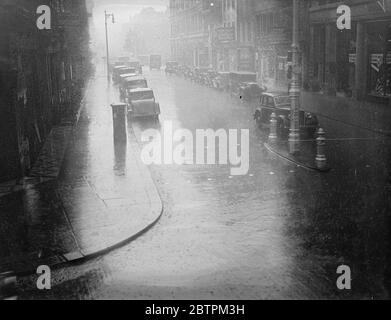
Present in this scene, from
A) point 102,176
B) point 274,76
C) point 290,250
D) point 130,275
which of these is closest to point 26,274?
point 130,275

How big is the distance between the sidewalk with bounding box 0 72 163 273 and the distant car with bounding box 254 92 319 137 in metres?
6.15

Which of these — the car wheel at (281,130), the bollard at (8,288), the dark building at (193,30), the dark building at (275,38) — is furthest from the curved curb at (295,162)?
the dark building at (193,30)

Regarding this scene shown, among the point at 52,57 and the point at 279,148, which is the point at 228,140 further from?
the point at 52,57

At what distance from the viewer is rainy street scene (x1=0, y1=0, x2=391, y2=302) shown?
8.20 meters

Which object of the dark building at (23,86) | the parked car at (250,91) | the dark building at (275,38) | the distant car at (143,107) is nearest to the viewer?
the dark building at (23,86)

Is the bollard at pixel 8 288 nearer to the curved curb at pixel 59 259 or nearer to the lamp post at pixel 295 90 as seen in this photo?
the curved curb at pixel 59 259

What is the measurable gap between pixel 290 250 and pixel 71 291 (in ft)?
12.2

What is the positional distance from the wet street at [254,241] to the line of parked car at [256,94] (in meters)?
4.95

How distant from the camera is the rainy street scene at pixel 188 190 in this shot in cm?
→ 820

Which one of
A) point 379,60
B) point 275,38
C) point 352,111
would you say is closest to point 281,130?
point 352,111

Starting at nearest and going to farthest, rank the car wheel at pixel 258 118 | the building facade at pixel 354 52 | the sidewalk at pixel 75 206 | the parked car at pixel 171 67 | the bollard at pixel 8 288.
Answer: the bollard at pixel 8 288 < the sidewalk at pixel 75 206 < the car wheel at pixel 258 118 < the building facade at pixel 354 52 < the parked car at pixel 171 67

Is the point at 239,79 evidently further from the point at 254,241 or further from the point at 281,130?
the point at 254,241

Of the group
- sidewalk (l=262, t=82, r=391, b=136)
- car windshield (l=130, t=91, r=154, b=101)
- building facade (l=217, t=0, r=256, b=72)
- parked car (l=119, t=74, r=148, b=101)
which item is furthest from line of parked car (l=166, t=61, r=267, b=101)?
car windshield (l=130, t=91, r=154, b=101)

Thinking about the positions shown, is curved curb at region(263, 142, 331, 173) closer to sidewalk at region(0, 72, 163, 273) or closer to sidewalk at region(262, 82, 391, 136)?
sidewalk at region(0, 72, 163, 273)
